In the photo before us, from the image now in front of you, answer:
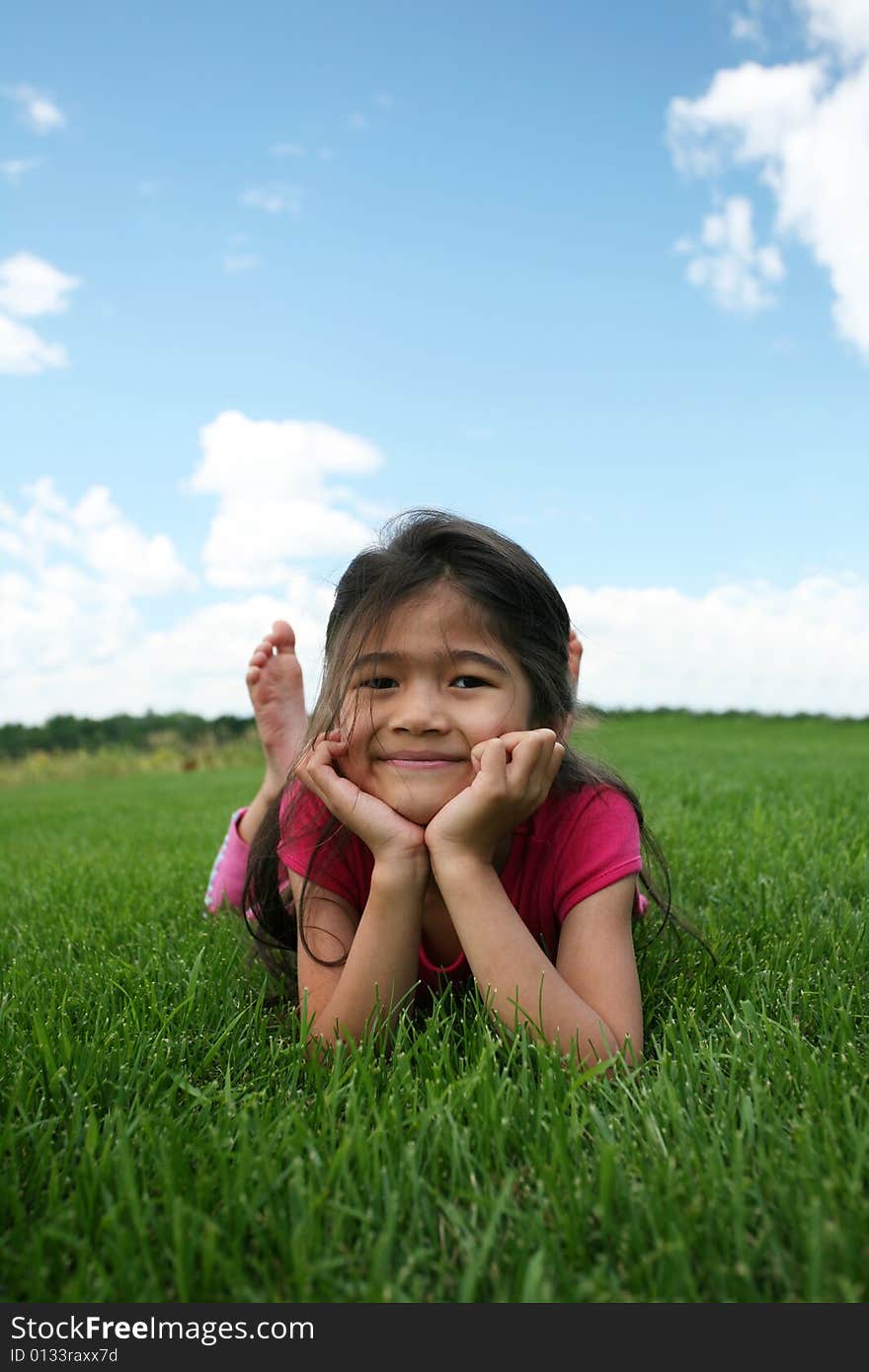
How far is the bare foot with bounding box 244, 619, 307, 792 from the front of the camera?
3377 millimetres

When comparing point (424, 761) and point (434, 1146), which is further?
point (424, 761)

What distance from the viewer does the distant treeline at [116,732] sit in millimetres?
25531

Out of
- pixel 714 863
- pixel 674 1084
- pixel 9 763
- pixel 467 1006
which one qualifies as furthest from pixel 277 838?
pixel 9 763

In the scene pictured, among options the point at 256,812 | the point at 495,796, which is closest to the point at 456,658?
the point at 495,796

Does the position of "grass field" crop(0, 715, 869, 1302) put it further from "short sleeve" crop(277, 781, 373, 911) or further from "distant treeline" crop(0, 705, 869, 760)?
"distant treeline" crop(0, 705, 869, 760)

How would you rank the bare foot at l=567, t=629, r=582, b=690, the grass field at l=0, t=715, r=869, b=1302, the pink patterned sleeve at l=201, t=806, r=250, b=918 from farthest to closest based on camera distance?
the pink patterned sleeve at l=201, t=806, r=250, b=918
the bare foot at l=567, t=629, r=582, b=690
the grass field at l=0, t=715, r=869, b=1302

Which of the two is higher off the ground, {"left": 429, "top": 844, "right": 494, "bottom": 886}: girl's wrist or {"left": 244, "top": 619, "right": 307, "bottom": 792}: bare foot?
{"left": 244, "top": 619, "right": 307, "bottom": 792}: bare foot

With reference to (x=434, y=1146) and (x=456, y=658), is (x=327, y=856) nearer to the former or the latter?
(x=456, y=658)

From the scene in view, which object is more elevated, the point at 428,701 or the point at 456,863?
the point at 428,701

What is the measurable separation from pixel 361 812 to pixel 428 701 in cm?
28

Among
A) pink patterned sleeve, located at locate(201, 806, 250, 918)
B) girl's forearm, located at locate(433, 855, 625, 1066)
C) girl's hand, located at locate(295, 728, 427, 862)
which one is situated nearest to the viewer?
girl's forearm, located at locate(433, 855, 625, 1066)

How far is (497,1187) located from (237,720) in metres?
26.4

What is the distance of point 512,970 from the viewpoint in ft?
6.14

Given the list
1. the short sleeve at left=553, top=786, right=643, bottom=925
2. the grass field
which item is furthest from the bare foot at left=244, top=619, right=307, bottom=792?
the short sleeve at left=553, top=786, right=643, bottom=925
